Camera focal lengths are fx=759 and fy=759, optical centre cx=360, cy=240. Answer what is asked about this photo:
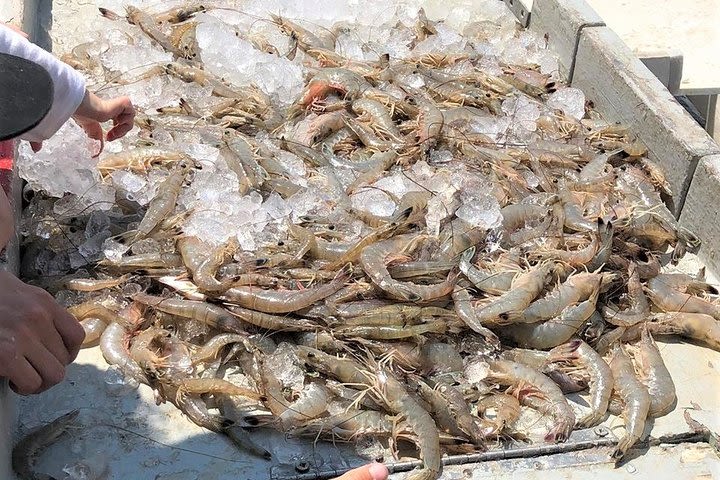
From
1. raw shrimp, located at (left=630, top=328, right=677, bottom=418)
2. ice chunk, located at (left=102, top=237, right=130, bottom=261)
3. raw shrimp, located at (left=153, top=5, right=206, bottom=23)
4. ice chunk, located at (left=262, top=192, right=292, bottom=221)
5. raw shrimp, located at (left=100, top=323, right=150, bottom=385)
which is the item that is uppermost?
raw shrimp, located at (left=153, top=5, right=206, bottom=23)

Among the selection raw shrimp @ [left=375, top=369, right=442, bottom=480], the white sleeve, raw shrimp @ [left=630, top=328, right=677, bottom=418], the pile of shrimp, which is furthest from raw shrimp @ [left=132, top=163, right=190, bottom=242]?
raw shrimp @ [left=630, top=328, right=677, bottom=418]

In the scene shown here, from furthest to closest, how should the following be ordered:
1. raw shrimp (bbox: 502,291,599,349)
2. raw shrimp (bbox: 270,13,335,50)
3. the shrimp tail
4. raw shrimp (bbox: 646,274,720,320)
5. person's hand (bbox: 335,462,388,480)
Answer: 1. the shrimp tail
2. raw shrimp (bbox: 270,13,335,50)
3. raw shrimp (bbox: 646,274,720,320)
4. raw shrimp (bbox: 502,291,599,349)
5. person's hand (bbox: 335,462,388,480)

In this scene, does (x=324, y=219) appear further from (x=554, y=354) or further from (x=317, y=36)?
(x=317, y=36)

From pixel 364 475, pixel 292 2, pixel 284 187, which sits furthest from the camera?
pixel 292 2

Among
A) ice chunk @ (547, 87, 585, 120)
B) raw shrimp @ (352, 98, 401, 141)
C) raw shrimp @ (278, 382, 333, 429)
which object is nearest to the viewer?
raw shrimp @ (278, 382, 333, 429)

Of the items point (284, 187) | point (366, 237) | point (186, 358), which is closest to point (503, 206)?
point (366, 237)

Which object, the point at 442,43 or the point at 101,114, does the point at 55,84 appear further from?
the point at 442,43

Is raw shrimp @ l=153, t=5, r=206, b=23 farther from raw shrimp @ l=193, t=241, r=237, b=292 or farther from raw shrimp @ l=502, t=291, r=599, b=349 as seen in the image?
raw shrimp @ l=502, t=291, r=599, b=349

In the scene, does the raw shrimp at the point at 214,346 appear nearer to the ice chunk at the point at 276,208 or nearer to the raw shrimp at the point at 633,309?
the ice chunk at the point at 276,208
